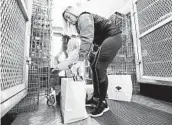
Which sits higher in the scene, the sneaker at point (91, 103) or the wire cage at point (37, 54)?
the wire cage at point (37, 54)

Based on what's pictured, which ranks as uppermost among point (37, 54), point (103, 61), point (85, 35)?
point (85, 35)

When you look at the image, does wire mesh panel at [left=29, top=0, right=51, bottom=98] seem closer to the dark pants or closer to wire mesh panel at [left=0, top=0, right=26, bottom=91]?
wire mesh panel at [left=0, top=0, right=26, bottom=91]

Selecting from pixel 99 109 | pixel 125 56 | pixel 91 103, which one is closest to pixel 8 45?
pixel 99 109

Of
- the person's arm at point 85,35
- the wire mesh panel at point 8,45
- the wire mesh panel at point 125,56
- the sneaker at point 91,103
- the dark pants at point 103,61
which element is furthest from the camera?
the wire mesh panel at point 125,56

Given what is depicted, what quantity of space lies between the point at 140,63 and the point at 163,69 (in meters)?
0.37

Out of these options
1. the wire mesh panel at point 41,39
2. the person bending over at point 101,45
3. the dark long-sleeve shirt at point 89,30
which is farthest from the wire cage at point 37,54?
the dark long-sleeve shirt at point 89,30

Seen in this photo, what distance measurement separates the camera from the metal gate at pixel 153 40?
1.22m

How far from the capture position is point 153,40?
1.43 m

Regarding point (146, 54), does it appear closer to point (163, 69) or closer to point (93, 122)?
point (163, 69)

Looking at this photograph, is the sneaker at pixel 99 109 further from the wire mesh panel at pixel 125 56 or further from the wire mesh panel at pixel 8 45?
the wire mesh panel at pixel 125 56

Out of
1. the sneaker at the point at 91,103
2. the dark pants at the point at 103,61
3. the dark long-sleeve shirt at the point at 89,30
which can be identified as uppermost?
the dark long-sleeve shirt at the point at 89,30

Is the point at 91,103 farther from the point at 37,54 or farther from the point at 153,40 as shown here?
the point at 153,40

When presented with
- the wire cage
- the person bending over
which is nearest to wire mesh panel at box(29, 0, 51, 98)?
the wire cage

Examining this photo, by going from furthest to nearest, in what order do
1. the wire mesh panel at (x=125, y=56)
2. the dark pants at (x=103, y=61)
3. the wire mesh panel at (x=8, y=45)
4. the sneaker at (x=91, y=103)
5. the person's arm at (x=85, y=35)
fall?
the wire mesh panel at (x=125, y=56), the sneaker at (x=91, y=103), the dark pants at (x=103, y=61), the person's arm at (x=85, y=35), the wire mesh panel at (x=8, y=45)
